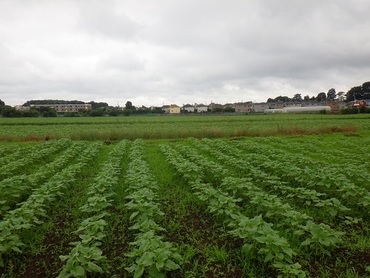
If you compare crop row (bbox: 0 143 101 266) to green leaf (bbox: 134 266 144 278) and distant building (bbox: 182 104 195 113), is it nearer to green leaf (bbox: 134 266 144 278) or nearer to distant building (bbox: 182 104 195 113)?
green leaf (bbox: 134 266 144 278)

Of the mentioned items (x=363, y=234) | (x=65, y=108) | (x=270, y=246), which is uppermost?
(x=65, y=108)

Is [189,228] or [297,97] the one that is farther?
[297,97]

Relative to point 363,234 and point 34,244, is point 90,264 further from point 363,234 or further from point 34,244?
point 363,234

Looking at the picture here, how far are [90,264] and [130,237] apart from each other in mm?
1683

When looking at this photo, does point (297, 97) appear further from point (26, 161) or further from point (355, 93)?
point (26, 161)

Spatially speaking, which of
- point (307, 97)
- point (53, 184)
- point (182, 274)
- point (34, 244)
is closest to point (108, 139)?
point (53, 184)

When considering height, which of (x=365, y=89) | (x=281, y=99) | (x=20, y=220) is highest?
(x=365, y=89)

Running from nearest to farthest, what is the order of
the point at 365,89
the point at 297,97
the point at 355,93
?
the point at 355,93 < the point at 365,89 < the point at 297,97

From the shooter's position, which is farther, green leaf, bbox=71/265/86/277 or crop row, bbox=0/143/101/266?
crop row, bbox=0/143/101/266

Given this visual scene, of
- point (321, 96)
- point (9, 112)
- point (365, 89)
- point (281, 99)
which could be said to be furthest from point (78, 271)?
point (281, 99)

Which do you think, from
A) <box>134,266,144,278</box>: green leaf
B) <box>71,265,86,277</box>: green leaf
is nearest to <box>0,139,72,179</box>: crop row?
A: <box>71,265,86,277</box>: green leaf

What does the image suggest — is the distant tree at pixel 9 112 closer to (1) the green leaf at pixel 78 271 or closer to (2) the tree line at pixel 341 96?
(1) the green leaf at pixel 78 271

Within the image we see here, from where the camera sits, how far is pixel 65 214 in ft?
20.5

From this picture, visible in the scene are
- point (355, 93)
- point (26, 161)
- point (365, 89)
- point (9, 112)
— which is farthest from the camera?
point (365, 89)
